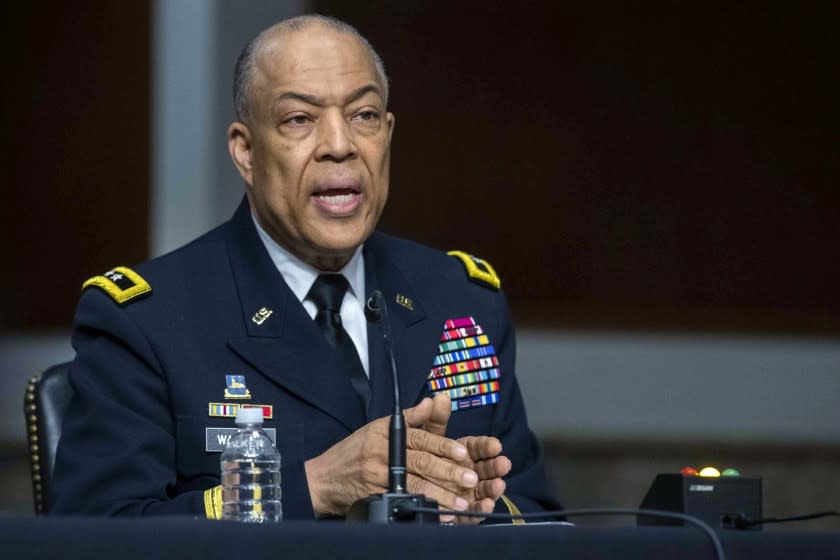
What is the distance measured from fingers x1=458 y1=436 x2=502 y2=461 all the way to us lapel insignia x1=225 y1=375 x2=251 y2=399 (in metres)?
0.37

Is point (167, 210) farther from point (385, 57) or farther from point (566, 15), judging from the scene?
point (566, 15)

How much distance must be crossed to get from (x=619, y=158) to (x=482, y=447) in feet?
8.25

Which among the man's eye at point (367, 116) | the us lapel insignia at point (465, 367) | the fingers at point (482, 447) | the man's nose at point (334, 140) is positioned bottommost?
the fingers at point (482, 447)

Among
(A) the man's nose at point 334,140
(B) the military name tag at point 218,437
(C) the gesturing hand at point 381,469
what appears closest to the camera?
(C) the gesturing hand at point 381,469

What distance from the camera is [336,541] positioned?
52.0 inches

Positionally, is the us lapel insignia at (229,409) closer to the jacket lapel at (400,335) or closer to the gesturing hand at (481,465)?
the jacket lapel at (400,335)

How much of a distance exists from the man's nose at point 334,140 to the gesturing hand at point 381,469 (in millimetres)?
483

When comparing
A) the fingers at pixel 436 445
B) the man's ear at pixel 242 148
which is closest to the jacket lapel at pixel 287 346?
the man's ear at pixel 242 148

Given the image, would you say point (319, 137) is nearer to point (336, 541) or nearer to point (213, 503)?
point (213, 503)

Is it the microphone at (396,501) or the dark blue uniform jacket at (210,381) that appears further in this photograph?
the dark blue uniform jacket at (210,381)

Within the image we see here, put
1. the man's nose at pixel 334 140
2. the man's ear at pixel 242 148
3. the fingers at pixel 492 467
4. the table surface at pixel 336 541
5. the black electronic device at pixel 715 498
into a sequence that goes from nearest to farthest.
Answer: the table surface at pixel 336 541 → the black electronic device at pixel 715 498 → the fingers at pixel 492 467 → the man's nose at pixel 334 140 → the man's ear at pixel 242 148

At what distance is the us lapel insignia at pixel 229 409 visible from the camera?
2182mm

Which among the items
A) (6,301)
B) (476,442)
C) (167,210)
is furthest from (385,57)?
(476,442)

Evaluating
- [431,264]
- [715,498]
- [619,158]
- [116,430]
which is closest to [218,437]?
[116,430]
